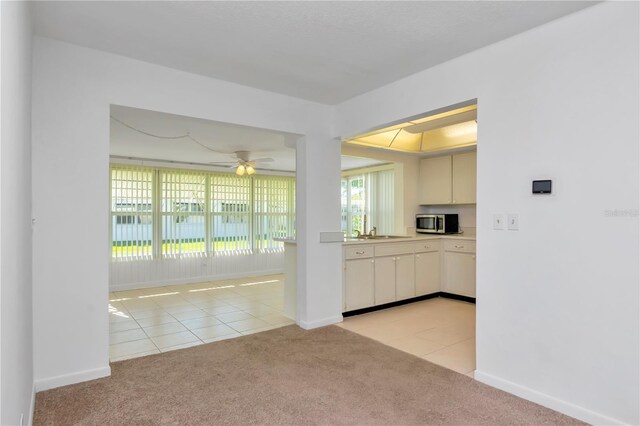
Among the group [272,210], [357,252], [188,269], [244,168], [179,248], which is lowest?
[188,269]

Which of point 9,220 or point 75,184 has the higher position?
point 75,184

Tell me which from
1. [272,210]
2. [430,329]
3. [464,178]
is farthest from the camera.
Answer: [272,210]

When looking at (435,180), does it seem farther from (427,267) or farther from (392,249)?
(392,249)

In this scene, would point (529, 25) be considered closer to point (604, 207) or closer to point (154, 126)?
point (604, 207)

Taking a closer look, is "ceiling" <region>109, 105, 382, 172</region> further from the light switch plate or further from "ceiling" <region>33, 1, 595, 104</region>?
the light switch plate

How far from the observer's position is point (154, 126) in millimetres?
4492

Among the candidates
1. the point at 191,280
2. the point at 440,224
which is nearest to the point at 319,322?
the point at 440,224

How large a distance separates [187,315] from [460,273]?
3682mm

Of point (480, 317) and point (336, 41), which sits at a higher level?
point (336, 41)

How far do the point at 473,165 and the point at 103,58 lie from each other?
4.73m

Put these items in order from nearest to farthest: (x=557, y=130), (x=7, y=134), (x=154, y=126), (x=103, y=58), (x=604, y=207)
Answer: (x=7, y=134)
(x=604, y=207)
(x=557, y=130)
(x=103, y=58)
(x=154, y=126)

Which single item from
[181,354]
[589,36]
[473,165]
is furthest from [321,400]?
[473,165]

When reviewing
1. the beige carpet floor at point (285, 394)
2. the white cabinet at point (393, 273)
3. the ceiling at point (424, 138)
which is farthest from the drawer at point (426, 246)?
the beige carpet floor at point (285, 394)

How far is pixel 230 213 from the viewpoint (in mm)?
7773
